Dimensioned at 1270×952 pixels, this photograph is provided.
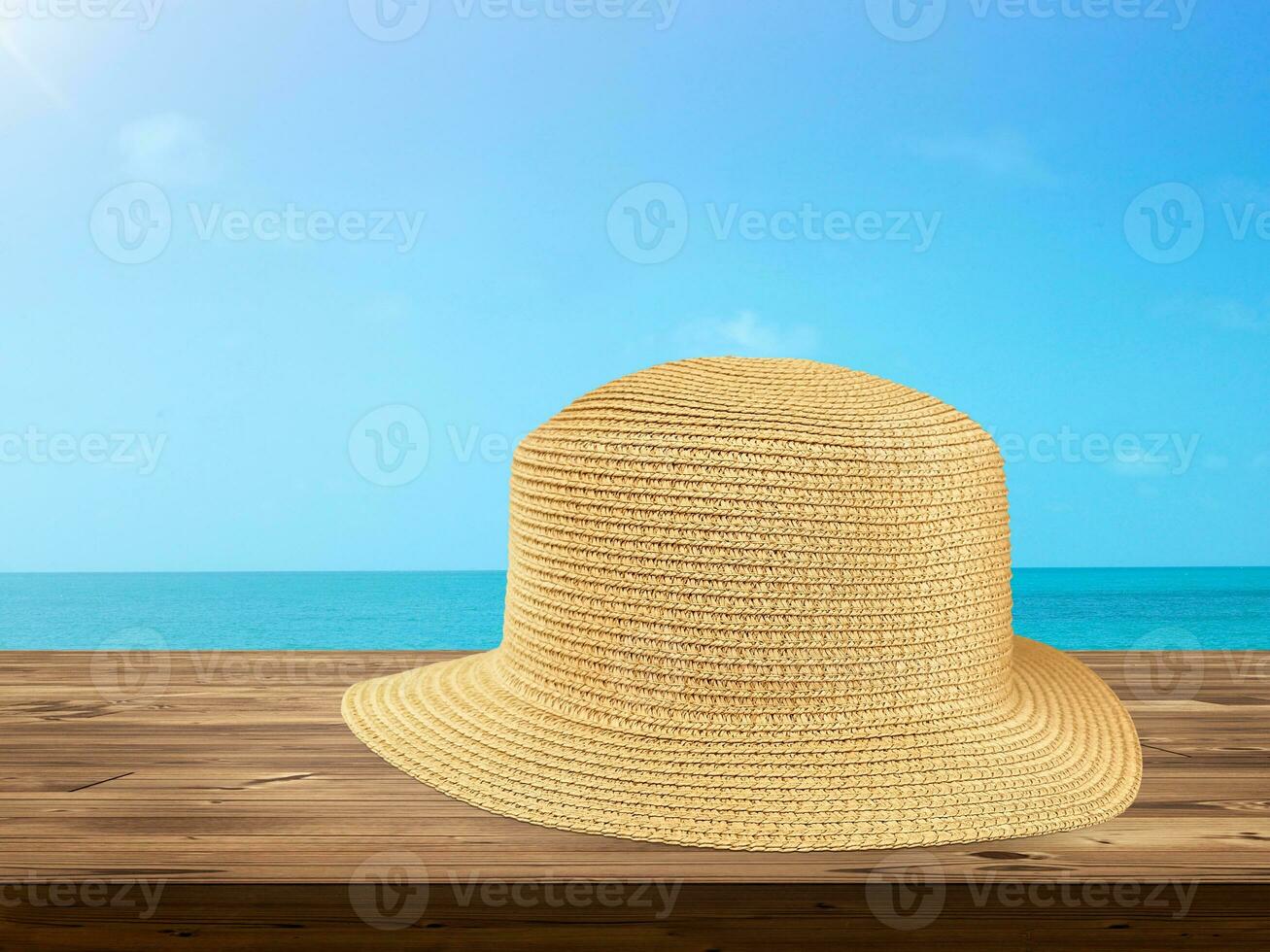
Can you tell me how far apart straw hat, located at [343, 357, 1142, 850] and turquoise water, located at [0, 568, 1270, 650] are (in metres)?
8.20

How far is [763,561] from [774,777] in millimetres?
260

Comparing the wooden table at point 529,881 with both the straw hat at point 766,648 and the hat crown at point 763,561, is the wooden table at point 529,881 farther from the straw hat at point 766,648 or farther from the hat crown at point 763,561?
the hat crown at point 763,561

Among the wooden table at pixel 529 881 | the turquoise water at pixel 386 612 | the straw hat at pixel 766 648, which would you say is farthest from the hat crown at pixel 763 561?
the turquoise water at pixel 386 612

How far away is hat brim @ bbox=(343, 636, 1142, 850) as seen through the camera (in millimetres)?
1240

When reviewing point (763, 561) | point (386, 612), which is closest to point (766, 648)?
point (763, 561)

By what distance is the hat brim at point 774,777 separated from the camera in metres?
1.24

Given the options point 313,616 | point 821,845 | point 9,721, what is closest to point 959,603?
point 821,845

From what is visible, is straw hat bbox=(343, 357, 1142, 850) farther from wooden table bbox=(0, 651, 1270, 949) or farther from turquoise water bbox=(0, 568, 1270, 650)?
turquoise water bbox=(0, 568, 1270, 650)

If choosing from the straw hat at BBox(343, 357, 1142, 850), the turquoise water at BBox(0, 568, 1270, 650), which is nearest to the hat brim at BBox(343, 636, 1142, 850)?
the straw hat at BBox(343, 357, 1142, 850)

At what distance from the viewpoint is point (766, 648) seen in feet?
4.34

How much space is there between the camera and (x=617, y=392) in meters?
1.50

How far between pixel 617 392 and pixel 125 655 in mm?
1556

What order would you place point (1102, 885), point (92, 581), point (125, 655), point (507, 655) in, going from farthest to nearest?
point (92, 581), point (125, 655), point (507, 655), point (1102, 885)

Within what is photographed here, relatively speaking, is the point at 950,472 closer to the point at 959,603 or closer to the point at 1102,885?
the point at 959,603
